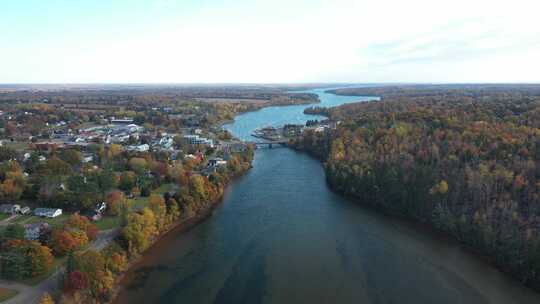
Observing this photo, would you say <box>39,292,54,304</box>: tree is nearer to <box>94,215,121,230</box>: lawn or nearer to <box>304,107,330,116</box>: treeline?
<box>94,215,121,230</box>: lawn

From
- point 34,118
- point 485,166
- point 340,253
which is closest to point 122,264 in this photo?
point 340,253

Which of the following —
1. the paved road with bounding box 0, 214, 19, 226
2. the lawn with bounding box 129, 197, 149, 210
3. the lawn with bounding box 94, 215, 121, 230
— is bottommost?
the lawn with bounding box 94, 215, 121, 230

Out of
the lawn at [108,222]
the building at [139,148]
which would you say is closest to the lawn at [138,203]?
the lawn at [108,222]

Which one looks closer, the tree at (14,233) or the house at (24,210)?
the tree at (14,233)

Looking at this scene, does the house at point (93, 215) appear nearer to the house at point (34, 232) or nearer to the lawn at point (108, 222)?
the lawn at point (108, 222)

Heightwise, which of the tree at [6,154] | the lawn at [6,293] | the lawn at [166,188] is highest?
the tree at [6,154]

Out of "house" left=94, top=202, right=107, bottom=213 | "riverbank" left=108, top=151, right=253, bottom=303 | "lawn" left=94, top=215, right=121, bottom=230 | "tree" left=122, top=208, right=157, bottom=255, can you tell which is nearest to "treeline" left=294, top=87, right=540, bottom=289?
"riverbank" left=108, top=151, right=253, bottom=303

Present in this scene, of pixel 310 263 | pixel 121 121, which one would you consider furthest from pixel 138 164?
pixel 121 121

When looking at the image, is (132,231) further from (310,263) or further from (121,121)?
(121,121)
